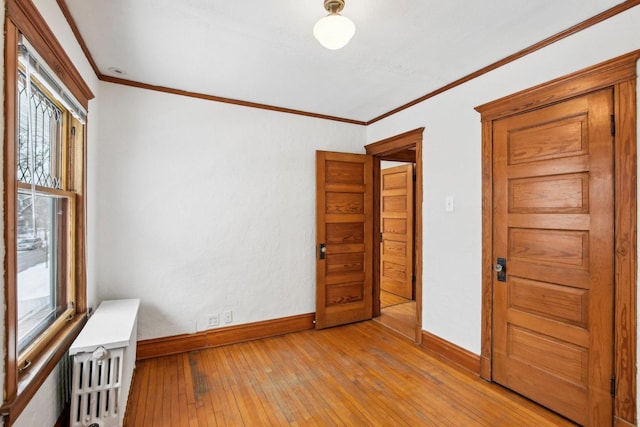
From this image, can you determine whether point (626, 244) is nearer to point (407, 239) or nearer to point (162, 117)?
point (407, 239)

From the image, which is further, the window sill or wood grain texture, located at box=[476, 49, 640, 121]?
wood grain texture, located at box=[476, 49, 640, 121]

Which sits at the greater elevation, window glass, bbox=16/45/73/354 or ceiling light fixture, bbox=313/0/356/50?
ceiling light fixture, bbox=313/0/356/50

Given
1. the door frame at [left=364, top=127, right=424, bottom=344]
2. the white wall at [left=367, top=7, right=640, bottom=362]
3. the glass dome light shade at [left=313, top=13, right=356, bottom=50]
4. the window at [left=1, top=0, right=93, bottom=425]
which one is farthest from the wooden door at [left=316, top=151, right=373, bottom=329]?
the window at [left=1, top=0, right=93, bottom=425]

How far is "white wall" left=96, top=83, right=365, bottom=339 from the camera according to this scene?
268 centimetres

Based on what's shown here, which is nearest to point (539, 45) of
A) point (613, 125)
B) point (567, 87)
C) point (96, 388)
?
point (567, 87)

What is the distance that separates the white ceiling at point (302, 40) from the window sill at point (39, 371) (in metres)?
1.91

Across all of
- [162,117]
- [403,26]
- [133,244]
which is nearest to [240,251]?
[133,244]

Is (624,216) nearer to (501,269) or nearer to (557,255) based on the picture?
(557,255)

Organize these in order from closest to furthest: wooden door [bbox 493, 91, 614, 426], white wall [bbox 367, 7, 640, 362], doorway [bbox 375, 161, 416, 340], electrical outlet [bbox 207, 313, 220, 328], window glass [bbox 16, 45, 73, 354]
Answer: window glass [bbox 16, 45, 73, 354] < wooden door [bbox 493, 91, 614, 426] < white wall [bbox 367, 7, 640, 362] < electrical outlet [bbox 207, 313, 220, 328] < doorway [bbox 375, 161, 416, 340]

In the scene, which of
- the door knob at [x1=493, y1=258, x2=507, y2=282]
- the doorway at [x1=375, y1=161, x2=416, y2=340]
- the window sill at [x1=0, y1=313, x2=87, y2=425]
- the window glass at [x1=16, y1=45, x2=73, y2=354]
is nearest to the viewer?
the window sill at [x1=0, y1=313, x2=87, y2=425]

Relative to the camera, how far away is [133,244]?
272cm

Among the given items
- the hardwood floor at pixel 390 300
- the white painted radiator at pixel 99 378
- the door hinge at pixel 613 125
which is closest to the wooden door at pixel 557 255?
the door hinge at pixel 613 125

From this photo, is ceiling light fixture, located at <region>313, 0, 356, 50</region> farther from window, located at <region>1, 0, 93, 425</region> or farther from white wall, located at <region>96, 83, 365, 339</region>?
white wall, located at <region>96, 83, 365, 339</region>

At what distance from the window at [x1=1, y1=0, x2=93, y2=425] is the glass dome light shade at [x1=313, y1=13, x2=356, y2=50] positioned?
1.31 m
